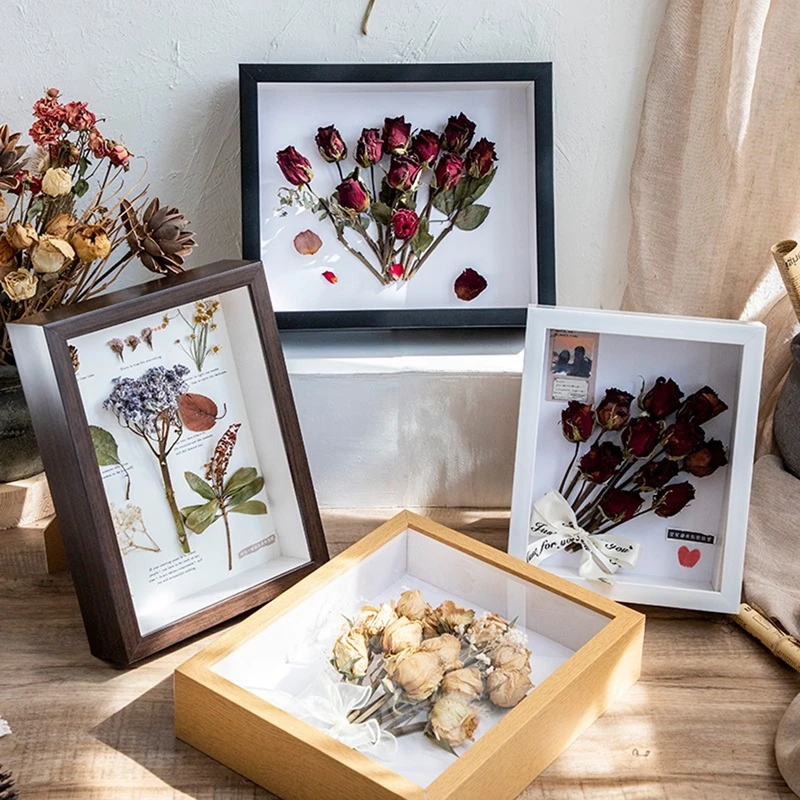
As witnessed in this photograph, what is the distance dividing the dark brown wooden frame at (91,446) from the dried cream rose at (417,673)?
210mm

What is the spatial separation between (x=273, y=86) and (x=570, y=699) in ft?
2.37


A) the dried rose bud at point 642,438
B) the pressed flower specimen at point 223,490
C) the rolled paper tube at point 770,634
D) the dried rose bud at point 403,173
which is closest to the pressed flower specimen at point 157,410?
the pressed flower specimen at point 223,490

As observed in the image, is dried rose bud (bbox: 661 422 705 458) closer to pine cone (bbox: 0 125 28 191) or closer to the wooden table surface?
the wooden table surface

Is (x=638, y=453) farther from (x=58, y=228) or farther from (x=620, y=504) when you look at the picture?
(x=58, y=228)

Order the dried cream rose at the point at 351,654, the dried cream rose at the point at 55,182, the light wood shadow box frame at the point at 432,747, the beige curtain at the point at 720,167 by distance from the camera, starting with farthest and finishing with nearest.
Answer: the beige curtain at the point at 720,167 < the dried cream rose at the point at 55,182 < the dried cream rose at the point at 351,654 < the light wood shadow box frame at the point at 432,747

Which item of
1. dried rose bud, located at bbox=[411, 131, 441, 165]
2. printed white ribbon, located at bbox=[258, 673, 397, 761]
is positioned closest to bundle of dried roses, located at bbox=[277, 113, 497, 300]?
dried rose bud, located at bbox=[411, 131, 441, 165]

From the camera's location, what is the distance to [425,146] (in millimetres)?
1192

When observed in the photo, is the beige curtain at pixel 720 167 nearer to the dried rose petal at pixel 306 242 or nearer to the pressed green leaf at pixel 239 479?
the dried rose petal at pixel 306 242

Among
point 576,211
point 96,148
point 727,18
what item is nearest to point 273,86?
point 96,148

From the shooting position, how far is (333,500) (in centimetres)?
129

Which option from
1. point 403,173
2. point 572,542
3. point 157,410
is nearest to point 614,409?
point 572,542

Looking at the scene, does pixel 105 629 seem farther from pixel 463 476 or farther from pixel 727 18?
pixel 727 18

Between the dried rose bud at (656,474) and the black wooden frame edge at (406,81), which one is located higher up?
the black wooden frame edge at (406,81)

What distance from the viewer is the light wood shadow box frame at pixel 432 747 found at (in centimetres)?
81
